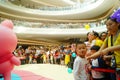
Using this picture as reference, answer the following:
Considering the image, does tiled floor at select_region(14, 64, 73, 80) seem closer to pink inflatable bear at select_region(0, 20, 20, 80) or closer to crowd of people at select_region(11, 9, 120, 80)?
crowd of people at select_region(11, 9, 120, 80)

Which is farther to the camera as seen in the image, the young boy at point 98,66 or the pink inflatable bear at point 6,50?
the young boy at point 98,66

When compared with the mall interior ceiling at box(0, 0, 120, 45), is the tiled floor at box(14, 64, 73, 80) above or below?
below

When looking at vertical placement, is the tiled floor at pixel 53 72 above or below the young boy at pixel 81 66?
below

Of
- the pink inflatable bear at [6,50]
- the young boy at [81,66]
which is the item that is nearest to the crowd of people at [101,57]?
the young boy at [81,66]

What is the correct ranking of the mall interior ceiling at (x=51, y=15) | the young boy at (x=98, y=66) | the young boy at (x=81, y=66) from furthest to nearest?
the mall interior ceiling at (x=51, y=15), the young boy at (x=81, y=66), the young boy at (x=98, y=66)

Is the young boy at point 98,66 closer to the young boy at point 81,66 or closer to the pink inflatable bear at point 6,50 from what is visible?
the young boy at point 81,66

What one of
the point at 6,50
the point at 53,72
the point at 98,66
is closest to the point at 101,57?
the point at 98,66

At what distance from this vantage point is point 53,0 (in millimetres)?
29953

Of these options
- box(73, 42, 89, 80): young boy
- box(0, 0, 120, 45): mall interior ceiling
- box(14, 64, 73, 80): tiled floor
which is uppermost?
box(0, 0, 120, 45): mall interior ceiling

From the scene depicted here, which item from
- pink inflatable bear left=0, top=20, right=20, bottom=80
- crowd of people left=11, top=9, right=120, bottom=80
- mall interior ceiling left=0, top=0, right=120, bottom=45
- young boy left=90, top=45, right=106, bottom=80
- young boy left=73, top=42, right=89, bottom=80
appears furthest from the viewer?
mall interior ceiling left=0, top=0, right=120, bottom=45

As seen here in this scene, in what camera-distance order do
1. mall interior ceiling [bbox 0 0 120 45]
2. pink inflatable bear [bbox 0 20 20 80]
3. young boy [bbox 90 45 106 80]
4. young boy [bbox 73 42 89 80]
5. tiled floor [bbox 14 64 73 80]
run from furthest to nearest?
mall interior ceiling [bbox 0 0 120 45], tiled floor [bbox 14 64 73 80], young boy [bbox 73 42 89 80], young boy [bbox 90 45 106 80], pink inflatable bear [bbox 0 20 20 80]

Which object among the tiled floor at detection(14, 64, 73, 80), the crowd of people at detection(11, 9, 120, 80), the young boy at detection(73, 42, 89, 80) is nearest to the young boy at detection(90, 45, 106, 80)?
the crowd of people at detection(11, 9, 120, 80)

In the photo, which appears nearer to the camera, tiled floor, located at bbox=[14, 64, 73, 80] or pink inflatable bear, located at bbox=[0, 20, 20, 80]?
pink inflatable bear, located at bbox=[0, 20, 20, 80]

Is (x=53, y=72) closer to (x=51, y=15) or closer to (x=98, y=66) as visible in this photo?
(x=98, y=66)
